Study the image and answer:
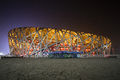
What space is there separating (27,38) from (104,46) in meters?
32.4

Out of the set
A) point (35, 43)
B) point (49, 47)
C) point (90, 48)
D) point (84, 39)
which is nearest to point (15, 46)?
point (35, 43)

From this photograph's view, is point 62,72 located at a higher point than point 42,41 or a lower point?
lower

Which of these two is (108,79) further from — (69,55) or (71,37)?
(71,37)

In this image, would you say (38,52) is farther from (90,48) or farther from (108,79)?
(108,79)

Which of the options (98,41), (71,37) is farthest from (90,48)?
(71,37)

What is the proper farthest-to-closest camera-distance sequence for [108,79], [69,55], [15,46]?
[15,46], [69,55], [108,79]

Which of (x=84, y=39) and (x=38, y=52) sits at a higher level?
(x=84, y=39)

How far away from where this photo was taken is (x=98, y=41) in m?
41.7

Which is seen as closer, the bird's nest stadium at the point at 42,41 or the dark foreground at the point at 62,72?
the dark foreground at the point at 62,72

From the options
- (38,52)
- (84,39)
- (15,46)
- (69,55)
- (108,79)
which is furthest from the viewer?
(84,39)

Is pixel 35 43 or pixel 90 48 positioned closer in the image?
pixel 35 43

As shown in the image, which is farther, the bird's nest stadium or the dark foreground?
the bird's nest stadium

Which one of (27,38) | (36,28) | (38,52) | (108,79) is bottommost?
(38,52)

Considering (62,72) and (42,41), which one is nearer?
(62,72)
